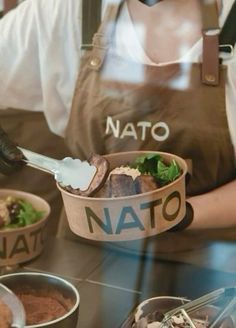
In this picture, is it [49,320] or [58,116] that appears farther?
[58,116]

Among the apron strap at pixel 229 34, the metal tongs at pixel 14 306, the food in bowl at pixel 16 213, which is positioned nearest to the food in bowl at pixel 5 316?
the metal tongs at pixel 14 306

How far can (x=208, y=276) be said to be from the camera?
72 cm

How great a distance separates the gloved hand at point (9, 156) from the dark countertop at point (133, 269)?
0.11 m

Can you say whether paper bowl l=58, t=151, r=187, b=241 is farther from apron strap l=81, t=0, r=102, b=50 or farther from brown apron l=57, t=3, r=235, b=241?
apron strap l=81, t=0, r=102, b=50

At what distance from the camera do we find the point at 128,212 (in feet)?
2.06

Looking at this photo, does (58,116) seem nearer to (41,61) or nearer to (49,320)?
(41,61)

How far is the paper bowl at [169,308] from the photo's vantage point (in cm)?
64

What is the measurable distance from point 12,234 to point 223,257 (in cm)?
23

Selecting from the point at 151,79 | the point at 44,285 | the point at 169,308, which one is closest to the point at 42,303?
the point at 44,285

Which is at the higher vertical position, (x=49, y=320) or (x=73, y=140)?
(x=73, y=140)

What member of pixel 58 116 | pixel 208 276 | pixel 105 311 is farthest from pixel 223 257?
pixel 58 116

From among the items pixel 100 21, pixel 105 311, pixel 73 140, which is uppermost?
pixel 100 21

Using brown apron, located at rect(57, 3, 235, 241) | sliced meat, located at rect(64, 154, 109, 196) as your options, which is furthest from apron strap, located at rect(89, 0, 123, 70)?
sliced meat, located at rect(64, 154, 109, 196)

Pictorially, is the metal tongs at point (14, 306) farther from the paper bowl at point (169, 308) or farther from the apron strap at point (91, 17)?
the apron strap at point (91, 17)
